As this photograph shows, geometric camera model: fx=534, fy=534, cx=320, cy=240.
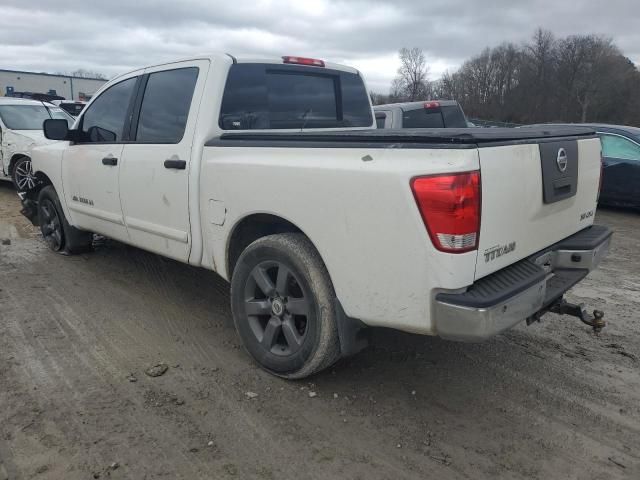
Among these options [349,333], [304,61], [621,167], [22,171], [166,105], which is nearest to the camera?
[349,333]

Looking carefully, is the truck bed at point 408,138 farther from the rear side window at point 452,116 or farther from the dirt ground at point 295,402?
the rear side window at point 452,116

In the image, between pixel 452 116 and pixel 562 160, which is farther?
pixel 452 116

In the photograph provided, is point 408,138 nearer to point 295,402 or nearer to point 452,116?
point 295,402

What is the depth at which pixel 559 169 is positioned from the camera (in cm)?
305

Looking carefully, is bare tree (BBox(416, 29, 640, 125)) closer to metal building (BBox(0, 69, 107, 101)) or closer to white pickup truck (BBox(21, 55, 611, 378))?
metal building (BBox(0, 69, 107, 101))

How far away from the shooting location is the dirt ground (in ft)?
8.65

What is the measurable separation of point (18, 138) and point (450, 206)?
31.3 ft

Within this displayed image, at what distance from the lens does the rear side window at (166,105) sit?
3.89 meters

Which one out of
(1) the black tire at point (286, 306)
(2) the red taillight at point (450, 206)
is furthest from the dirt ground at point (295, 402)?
(2) the red taillight at point (450, 206)

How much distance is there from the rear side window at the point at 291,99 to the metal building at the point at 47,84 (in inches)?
1521

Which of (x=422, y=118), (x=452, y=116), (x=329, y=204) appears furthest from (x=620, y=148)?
(x=329, y=204)

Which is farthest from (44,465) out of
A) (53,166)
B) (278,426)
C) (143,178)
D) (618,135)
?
(618,135)

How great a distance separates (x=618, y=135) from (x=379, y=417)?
9.08 meters

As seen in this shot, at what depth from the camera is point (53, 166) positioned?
219 inches
